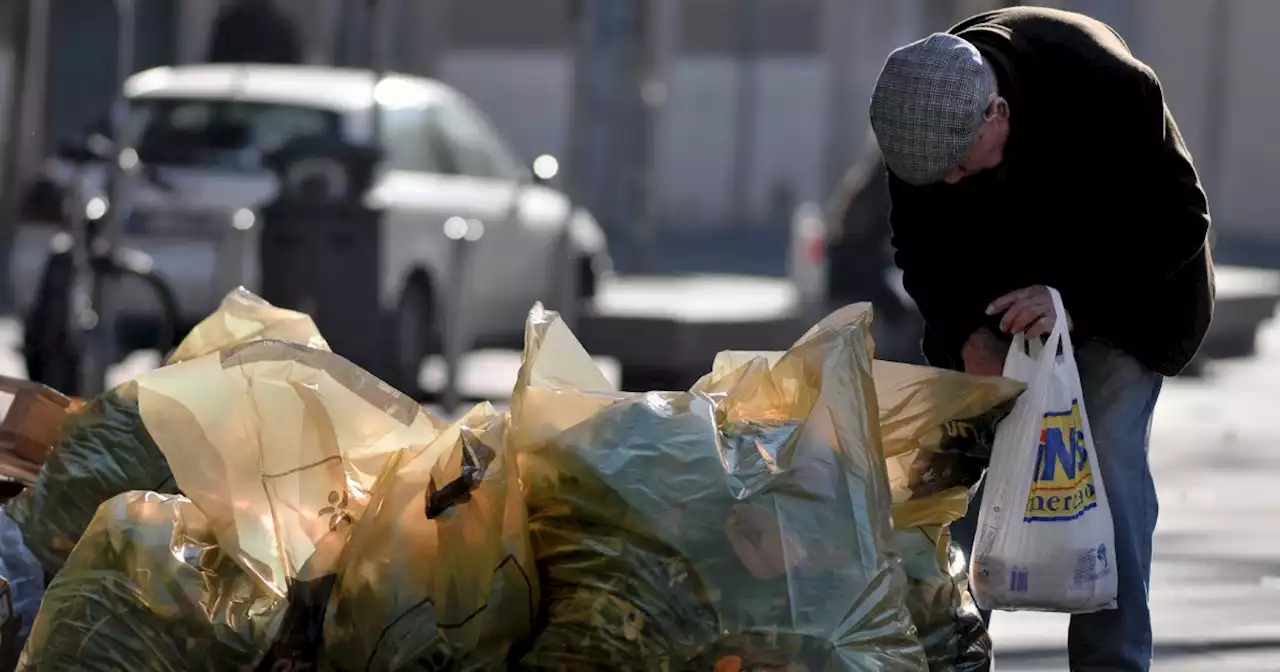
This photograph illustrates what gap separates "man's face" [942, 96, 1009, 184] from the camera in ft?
12.3

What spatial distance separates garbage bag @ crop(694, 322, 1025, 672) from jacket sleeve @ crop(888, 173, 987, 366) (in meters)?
0.33

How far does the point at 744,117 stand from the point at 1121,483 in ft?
94.7

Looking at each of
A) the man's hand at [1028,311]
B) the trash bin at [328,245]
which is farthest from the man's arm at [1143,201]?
the trash bin at [328,245]

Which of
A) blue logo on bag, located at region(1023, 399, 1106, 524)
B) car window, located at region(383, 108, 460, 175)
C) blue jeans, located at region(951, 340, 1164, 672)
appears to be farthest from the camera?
car window, located at region(383, 108, 460, 175)

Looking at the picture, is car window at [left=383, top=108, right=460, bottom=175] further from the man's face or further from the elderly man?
the man's face

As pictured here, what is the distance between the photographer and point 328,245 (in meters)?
9.80

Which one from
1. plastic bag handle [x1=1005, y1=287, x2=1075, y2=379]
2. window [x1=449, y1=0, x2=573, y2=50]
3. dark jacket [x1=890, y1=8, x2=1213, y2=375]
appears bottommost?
window [x1=449, y1=0, x2=573, y2=50]

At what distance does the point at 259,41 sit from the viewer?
75.5ft

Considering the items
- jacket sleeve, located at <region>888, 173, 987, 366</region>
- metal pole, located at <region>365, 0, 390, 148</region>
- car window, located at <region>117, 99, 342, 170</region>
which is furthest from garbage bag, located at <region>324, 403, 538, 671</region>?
car window, located at <region>117, 99, 342, 170</region>

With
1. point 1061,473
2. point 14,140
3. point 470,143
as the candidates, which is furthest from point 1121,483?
point 14,140

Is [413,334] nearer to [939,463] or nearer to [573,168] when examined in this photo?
[573,168]

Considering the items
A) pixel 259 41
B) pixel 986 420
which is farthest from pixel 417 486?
pixel 259 41

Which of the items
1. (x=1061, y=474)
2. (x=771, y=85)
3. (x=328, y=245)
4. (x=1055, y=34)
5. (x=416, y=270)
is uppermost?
(x=1055, y=34)

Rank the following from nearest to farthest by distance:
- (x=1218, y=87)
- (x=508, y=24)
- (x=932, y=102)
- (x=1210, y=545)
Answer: (x=932, y=102)
(x=1210, y=545)
(x=1218, y=87)
(x=508, y=24)
